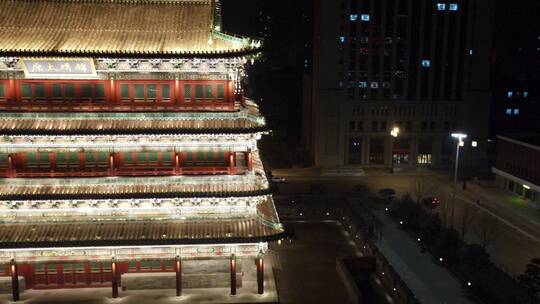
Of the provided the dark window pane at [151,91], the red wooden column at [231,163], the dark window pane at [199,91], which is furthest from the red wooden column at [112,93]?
the red wooden column at [231,163]

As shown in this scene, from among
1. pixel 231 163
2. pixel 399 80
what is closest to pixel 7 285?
pixel 231 163

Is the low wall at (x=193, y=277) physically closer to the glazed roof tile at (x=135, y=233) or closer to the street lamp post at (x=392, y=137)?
the glazed roof tile at (x=135, y=233)

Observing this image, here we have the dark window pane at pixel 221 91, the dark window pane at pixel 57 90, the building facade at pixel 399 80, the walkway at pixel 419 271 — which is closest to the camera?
the dark window pane at pixel 57 90

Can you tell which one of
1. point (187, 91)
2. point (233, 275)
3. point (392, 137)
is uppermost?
point (187, 91)

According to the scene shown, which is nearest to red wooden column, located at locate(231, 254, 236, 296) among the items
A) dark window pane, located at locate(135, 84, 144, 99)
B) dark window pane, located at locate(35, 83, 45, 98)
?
dark window pane, located at locate(135, 84, 144, 99)

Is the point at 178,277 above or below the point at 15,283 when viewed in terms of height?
above

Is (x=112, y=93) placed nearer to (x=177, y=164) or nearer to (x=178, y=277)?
(x=177, y=164)
